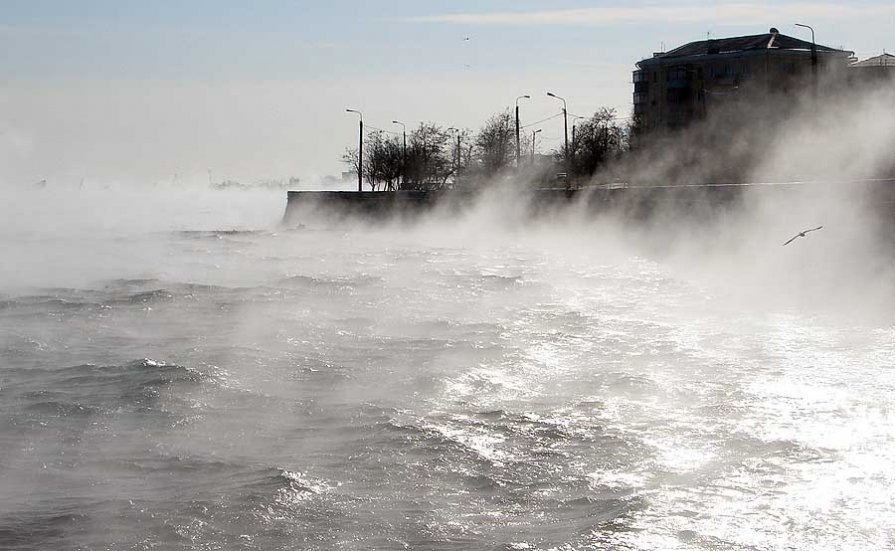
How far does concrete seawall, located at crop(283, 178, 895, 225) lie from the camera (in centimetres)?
2953

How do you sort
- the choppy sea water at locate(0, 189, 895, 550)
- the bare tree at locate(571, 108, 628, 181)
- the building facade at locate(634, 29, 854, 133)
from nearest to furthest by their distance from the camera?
the choppy sea water at locate(0, 189, 895, 550)
the bare tree at locate(571, 108, 628, 181)
the building facade at locate(634, 29, 854, 133)

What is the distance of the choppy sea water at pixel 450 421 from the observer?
30.1ft

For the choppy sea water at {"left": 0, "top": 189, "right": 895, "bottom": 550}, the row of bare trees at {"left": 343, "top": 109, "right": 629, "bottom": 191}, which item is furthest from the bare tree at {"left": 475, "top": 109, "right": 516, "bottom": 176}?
the choppy sea water at {"left": 0, "top": 189, "right": 895, "bottom": 550}

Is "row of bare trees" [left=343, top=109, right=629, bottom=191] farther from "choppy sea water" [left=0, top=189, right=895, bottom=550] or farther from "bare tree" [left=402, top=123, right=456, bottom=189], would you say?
"choppy sea water" [left=0, top=189, right=895, bottom=550]

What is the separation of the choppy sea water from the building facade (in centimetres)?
8241

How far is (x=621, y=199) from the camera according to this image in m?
44.3

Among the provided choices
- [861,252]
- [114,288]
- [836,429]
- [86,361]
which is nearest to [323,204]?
[114,288]

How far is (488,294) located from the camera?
27578 millimetres

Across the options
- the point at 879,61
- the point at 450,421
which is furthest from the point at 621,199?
the point at 879,61

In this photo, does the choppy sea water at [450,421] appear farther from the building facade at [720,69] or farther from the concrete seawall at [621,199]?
the building facade at [720,69]

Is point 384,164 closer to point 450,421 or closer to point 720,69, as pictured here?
point 720,69

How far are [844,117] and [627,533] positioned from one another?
38262mm

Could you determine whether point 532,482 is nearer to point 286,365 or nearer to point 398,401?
point 398,401

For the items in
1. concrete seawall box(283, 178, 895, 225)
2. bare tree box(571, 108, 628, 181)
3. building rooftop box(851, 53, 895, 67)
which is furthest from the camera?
building rooftop box(851, 53, 895, 67)
